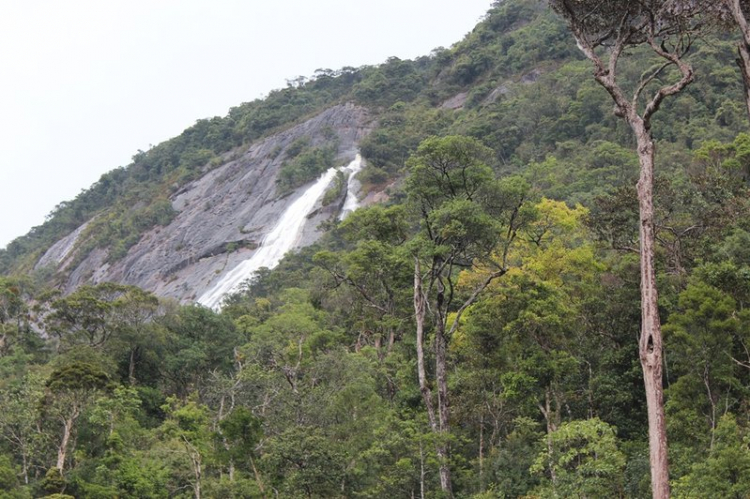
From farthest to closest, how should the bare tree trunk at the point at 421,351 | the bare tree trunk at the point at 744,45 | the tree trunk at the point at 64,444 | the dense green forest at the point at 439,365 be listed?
the tree trunk at the point at 64,444
the bare tree trunk at the point at 421,351
the dense green forest at the point at 439,365
the bare tree trunk at the point at 744,45

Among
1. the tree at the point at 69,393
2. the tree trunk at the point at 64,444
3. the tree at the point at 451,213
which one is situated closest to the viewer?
the tree at the point at 451,213

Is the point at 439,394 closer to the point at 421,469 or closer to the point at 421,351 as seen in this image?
the point at 421,351

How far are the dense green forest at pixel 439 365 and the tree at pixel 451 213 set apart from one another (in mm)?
58

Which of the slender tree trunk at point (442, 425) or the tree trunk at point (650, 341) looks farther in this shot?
the slender tree trunk at point (442, 425)

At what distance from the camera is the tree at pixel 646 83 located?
302 inches

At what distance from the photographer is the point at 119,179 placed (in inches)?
3664

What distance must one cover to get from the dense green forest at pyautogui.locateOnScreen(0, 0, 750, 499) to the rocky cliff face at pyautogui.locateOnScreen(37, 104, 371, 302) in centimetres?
2686

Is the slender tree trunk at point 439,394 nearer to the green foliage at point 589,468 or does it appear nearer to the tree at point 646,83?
the green foliage at point 589,468

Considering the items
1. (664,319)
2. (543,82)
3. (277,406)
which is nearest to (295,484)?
(277,406)

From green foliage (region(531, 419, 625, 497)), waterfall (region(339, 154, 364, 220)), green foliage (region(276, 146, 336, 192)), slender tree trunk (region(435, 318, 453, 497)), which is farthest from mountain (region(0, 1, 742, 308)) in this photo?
green foliage (region(531, 419, 625, 497))

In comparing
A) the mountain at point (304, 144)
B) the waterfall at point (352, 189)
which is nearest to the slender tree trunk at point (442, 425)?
the mountain at point (304, 144)

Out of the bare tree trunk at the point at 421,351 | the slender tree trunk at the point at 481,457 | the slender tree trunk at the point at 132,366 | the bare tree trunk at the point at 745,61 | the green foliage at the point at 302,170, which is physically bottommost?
the slender tree trunk at the point at 481,457

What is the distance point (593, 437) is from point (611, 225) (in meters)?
8.56

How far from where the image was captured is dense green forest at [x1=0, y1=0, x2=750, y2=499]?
1400 centimetres
